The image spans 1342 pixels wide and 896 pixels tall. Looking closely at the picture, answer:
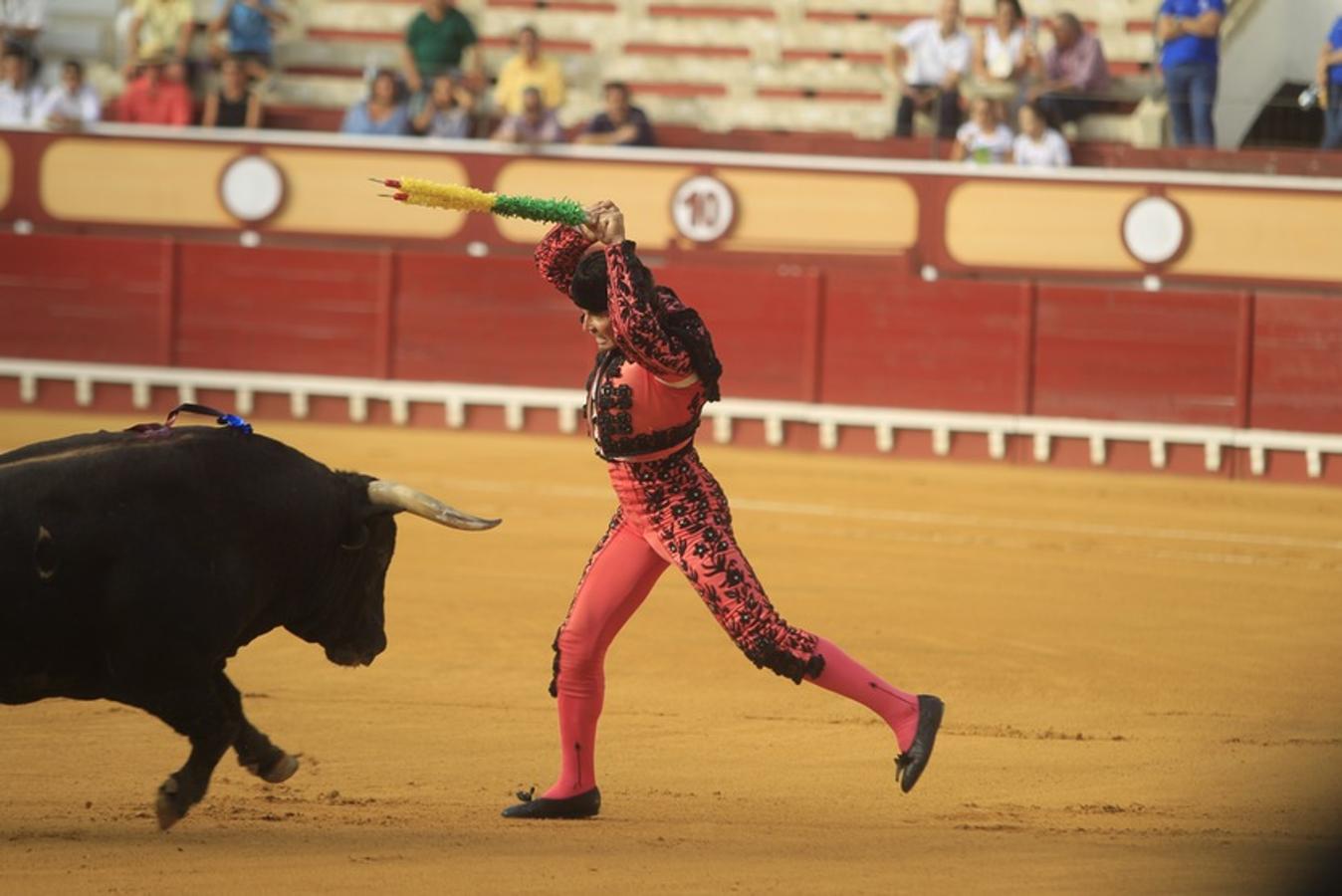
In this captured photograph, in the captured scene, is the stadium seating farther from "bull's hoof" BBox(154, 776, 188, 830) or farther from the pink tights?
"bull's hoof" BBox(154, 776, 188, 830)

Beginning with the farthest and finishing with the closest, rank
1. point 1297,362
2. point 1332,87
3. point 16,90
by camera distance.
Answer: point 16,90
point 1332,87
point 1297,362

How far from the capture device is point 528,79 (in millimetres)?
14578

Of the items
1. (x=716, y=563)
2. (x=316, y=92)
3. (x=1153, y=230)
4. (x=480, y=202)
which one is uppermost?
(x=316, y=92)

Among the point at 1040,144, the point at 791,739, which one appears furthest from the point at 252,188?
the point at 791,739

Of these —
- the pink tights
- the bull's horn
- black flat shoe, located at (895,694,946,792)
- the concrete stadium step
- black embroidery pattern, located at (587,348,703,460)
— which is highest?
the concrete stadium step

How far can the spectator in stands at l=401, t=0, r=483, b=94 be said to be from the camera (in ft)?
48.4

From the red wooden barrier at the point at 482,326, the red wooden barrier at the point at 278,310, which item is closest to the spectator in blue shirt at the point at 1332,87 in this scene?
the red wooden barrier at the point at 482,326

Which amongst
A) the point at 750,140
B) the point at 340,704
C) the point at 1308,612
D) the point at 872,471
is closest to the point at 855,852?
the point at 340,704

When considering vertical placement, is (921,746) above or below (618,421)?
below

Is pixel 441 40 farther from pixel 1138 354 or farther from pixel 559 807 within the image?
pixel 559 807

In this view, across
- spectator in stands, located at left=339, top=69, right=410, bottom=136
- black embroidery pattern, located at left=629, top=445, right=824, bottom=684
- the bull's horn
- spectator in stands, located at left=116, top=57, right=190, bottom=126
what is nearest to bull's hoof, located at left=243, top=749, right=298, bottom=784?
the bull's horn

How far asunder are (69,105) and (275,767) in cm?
1094

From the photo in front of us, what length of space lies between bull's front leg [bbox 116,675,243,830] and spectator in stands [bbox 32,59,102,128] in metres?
11.0

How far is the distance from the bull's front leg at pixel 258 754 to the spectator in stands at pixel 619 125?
9.62 metres
